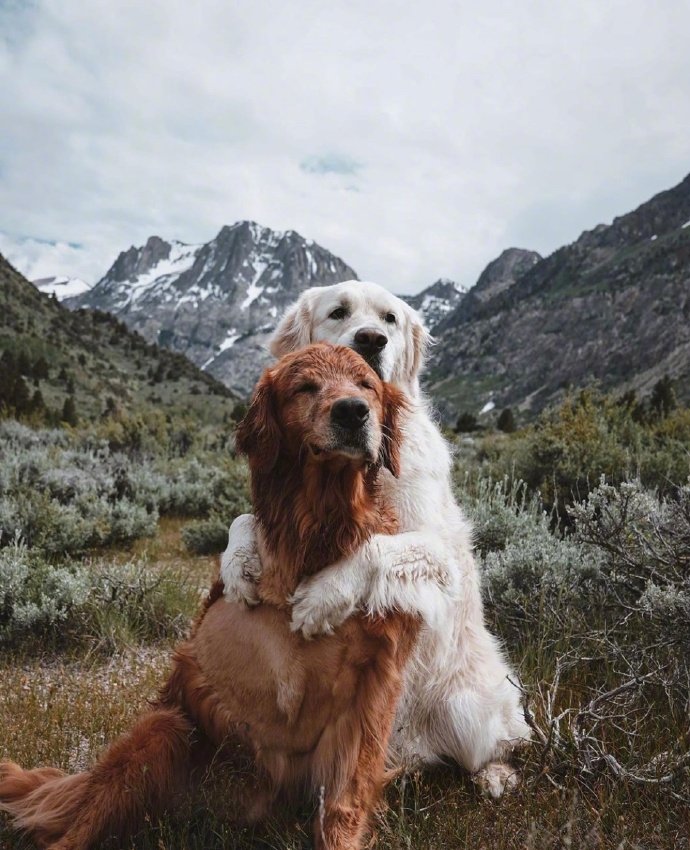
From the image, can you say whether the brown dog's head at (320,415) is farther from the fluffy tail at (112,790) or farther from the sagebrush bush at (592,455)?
the sagebrush bush at (592,455)

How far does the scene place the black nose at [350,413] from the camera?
190 cm

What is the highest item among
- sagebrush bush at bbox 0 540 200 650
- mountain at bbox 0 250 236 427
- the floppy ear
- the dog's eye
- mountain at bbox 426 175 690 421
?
mountain at bbox 426 175 690 421

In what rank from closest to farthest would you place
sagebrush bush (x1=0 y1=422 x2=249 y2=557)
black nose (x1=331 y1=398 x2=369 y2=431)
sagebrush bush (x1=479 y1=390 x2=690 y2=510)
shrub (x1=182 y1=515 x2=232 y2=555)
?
black nose (x1=331 y1=398 x2=369 y2=431) < sagebrush bush (x1=0 y1=422 x2=249 y2=557) < sagebrush bush (x1=479 y1=390 x2=690 y2=510) < shrub (x1=182 y1=515 x2=232 y2=555)

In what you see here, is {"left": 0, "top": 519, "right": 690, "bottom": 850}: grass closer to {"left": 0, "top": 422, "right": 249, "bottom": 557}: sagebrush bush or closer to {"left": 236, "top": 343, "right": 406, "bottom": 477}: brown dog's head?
{"left": 236, "top": 343, "right": 406, "bottom": 477}: brown dog's head

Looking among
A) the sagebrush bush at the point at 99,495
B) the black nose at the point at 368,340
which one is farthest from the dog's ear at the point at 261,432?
the sagebrush bush at the point at 99,495

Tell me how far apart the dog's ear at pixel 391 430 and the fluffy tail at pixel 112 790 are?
112 centimetres

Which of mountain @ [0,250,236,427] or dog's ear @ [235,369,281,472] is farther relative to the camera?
Result: mountain @ [0,250,236,427]

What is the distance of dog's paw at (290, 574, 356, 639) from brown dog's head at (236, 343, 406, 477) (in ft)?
1.34

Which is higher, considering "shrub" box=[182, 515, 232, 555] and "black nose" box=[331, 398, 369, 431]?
"black nose" box=[331, 398, 369, 431]

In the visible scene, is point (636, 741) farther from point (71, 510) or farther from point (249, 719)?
point (71, 510)

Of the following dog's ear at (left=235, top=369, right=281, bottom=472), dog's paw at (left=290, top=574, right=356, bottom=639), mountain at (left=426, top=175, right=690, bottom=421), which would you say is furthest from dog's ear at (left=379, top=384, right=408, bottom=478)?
mountain at (left=426, top=175, right=690, bottom=421)

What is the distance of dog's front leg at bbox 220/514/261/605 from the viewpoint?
6.86 ft

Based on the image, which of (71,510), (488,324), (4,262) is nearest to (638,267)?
(488,324)

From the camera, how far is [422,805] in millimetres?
2301
